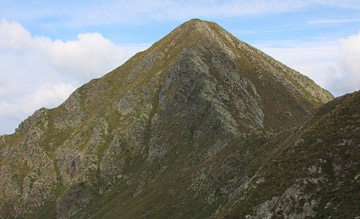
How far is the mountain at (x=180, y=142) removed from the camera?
4431 centimetres

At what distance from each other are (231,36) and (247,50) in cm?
1716

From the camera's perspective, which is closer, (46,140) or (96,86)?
(46,140)

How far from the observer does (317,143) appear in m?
43.4

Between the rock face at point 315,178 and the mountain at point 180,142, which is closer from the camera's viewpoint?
the rock face at point 315,178

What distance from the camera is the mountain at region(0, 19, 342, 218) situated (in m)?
44.3

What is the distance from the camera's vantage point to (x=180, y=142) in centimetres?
10506

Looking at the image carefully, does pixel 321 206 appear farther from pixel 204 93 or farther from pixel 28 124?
pixel 28 124

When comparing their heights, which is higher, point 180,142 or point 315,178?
point 180,142

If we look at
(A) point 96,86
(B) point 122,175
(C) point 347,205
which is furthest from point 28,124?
(C) point 347,205

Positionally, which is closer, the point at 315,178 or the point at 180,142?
the point at 315,178

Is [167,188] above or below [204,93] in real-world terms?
below

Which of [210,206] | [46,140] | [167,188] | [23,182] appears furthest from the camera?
[46,140]

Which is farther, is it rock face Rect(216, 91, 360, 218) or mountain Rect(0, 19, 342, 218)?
mountain Rect(0, 19, 342, 218)

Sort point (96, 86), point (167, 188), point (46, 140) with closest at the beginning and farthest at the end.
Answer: point (167, 188), point (46, 140), point (96, 86)
